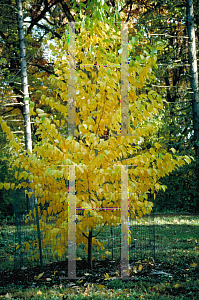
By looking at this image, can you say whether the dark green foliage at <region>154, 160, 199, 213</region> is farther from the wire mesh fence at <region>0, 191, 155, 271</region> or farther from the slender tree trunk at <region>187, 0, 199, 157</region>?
the wire mesh fence at <region>0, 191, 155, 271</region>

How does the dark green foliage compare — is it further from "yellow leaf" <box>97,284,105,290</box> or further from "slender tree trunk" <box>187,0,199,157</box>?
"yellow leaf" <box>97,284,105,290</box>

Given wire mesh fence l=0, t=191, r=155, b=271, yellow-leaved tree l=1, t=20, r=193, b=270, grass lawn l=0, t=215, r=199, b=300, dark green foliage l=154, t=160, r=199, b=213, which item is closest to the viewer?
grass lawn l=0, t=215, r=199, b=300

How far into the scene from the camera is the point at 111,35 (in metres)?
4.43

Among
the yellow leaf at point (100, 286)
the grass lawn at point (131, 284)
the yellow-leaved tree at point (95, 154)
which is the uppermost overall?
the yellow-leaved tree at point (95, 154)

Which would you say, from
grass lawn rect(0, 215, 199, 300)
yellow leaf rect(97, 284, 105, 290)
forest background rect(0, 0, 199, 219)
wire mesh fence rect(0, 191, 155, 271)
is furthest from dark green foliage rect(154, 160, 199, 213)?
yellow leaf rect(97, 284, 105, 290)

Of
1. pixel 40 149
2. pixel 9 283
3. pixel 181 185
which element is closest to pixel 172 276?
pixel 9 283

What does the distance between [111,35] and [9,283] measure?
12.8 ft

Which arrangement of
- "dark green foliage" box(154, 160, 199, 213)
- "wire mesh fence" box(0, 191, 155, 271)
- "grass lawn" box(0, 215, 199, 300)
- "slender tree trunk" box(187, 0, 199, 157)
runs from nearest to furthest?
"grass lawn" box(0, 215, 199, 300), "wire mesh fence" box(0, 191, 155, 271), "slender tree trunk" box(187, 0, 199, 157), "dark green foliage" box(154, 160, 199, 213)

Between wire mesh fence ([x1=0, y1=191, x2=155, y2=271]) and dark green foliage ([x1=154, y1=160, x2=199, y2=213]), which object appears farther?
dark green foliage ([x1=154, y1=160, x2=199, y2=213])

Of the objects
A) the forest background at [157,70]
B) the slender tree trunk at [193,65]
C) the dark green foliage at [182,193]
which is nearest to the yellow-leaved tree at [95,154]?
the forest background at [157,70]

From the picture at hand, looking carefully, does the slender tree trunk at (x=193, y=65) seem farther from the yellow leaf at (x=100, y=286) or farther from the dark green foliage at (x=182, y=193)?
the yellow leaf at (x=100, y=286)

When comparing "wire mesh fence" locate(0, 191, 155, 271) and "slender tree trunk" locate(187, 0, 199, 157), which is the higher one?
"slender tree trunk" locate(187, 0, 199, 157)

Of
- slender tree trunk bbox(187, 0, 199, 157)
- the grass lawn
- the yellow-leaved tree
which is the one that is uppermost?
slender tree trunk bbox(187, 0, 199, 157)

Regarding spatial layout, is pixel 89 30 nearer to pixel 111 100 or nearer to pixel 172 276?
pixel 111 100
